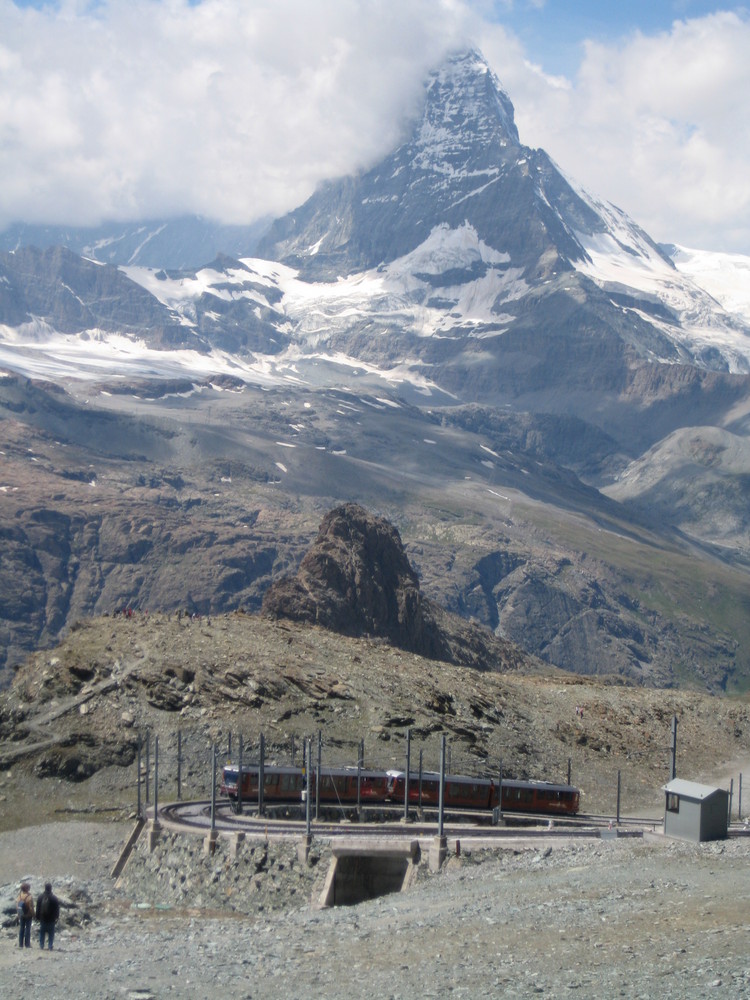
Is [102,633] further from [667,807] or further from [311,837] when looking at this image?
[667,807]

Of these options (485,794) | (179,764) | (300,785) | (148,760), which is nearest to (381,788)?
(300,785)

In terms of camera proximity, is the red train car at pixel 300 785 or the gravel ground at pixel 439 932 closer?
the gravel ground at pixel 439 932

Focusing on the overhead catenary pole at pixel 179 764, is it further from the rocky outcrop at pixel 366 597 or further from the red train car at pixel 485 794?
the rocky outcrop at pixel 366 597

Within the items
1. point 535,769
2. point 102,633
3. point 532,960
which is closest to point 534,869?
point 532,960

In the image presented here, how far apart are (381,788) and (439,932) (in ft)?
96.2

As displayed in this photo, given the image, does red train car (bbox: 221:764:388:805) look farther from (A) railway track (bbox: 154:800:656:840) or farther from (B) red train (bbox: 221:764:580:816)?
(A) railway track (bbox: 154:800:656:840)

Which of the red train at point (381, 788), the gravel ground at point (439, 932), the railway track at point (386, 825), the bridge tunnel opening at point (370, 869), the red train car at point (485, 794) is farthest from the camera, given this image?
the red train car at point (485, 794)

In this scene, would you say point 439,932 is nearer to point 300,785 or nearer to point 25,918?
point 25,918

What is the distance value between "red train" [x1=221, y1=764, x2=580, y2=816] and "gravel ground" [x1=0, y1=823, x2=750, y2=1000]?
410 inches

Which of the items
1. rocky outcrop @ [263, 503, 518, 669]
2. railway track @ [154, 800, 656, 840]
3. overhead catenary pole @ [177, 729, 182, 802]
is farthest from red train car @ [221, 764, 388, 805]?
rocky outcrop @ [263, 503, 518, 669]

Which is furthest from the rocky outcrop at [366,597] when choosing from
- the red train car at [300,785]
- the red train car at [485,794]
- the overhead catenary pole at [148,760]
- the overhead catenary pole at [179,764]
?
the red train car at [300,785]

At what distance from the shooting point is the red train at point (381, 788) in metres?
71.8

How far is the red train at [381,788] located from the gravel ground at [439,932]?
10406mm

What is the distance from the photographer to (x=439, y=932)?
1716 inches
